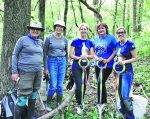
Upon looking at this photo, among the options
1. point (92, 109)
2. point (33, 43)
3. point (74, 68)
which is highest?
point (33, 43)

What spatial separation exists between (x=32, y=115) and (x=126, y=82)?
210 centimetres

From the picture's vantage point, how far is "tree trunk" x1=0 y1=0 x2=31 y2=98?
8.01m

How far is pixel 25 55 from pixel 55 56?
3.65ft

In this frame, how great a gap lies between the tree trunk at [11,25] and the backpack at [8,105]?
64 centimetres

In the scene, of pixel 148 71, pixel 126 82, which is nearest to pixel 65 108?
pixel 126 82

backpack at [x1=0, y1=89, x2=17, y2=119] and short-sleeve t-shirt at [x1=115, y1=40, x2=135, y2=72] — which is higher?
short-sleeve t-shirt at [x1=115, y1=40, x2=135, y2=72]

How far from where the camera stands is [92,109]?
8.46 m

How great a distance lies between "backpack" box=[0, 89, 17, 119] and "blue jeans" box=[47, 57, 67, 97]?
90cm

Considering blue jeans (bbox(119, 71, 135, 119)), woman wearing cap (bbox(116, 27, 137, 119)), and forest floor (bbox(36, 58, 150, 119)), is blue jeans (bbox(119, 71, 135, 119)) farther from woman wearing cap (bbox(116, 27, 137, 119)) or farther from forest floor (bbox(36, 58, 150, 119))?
forest floor (bbox(36, 58, 150, 119))

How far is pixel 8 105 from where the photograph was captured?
24.3ft

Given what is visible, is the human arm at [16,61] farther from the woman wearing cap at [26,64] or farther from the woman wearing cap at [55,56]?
the woman wearing cap at [55,56]

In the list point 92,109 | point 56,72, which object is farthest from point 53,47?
point 92,109

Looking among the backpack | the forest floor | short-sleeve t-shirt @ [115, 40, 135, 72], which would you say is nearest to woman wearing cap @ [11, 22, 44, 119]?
the backpack

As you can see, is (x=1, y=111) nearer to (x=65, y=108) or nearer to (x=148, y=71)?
(x=65, y=108)
